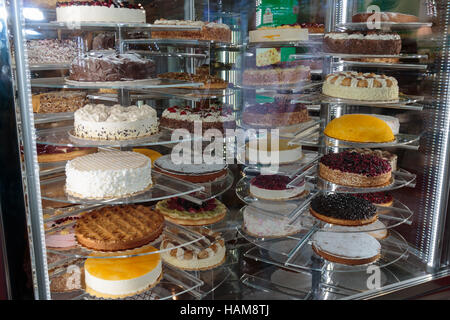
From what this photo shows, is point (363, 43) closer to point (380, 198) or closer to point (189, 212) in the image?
point (380, 198)

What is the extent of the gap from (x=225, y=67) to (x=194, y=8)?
0.62m

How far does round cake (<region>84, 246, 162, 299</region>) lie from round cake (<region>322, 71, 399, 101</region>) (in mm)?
1900

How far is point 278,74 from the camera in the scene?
3.46m

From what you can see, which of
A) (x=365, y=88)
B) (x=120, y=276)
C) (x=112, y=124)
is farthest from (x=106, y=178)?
(x=365, y=88)

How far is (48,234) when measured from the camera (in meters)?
2.89

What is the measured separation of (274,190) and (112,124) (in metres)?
1.63

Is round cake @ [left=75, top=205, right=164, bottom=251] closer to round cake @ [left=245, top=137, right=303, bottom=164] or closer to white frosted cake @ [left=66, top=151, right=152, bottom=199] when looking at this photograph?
white frosted cake @ [left=66, top=151, right=152, bottom=199]

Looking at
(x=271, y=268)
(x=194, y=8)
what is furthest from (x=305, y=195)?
(x=194, y=8)

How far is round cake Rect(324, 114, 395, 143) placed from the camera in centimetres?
312

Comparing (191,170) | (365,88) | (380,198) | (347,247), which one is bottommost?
(347,247)

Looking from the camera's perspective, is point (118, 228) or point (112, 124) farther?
point (118, 228)

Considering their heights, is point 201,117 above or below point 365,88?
below

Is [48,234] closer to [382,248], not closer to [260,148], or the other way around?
[260,148]

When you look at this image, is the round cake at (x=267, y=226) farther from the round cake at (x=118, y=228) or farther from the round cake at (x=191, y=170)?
the round cake at (x=118, y=228)
